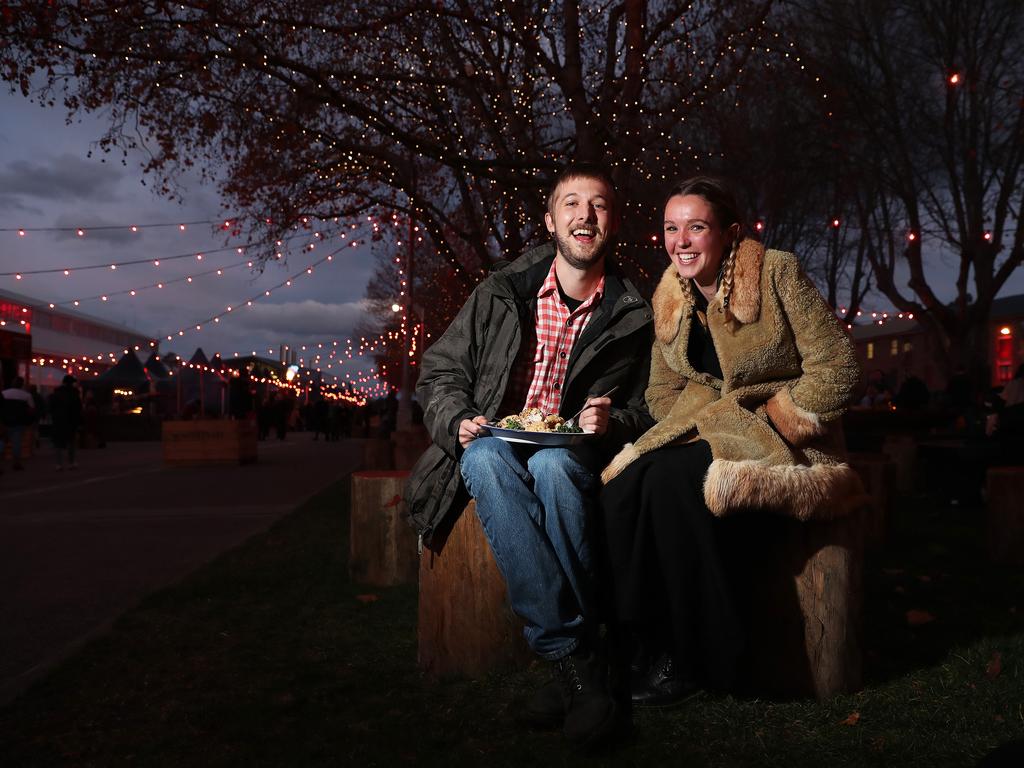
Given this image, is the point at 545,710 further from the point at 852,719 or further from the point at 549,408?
the point at 549,408

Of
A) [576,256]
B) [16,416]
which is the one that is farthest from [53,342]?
[576,256]

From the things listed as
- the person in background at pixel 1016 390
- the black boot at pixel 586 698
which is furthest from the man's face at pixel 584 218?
the person in background at pixel 1016 390

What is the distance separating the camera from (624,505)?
305 cm

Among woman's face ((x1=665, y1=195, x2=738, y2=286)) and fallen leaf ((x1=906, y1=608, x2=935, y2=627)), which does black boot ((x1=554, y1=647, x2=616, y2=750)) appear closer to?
woman's face ((x1=665, y1=195, x2=738, y2=286))

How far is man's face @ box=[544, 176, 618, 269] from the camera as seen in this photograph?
350cm

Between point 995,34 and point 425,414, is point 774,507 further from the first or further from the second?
point 995,34

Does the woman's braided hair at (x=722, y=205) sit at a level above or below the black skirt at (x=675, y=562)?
above

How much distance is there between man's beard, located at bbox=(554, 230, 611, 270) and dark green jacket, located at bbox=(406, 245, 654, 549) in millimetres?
147

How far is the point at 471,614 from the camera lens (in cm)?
343

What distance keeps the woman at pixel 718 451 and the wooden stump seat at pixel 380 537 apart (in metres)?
2.41

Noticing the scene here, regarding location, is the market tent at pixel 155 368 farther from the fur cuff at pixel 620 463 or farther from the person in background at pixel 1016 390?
the fur cuff at pixel 620 463

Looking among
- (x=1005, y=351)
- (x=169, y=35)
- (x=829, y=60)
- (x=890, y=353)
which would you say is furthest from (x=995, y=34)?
(x=890, y=353)

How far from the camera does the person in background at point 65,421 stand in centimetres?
1605

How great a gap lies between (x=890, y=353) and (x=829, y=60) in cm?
4616
